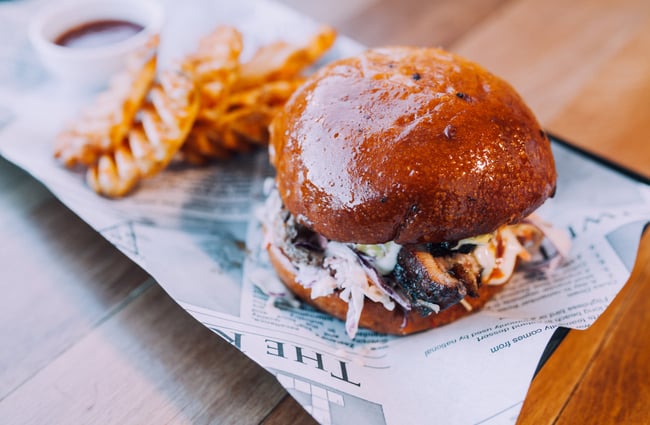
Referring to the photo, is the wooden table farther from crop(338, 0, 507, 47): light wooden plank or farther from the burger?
crop(338, 0, 507, 47): light wooden plank

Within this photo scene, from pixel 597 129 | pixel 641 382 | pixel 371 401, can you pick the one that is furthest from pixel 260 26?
pixel 641 382

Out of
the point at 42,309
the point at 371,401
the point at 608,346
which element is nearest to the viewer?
the point at 371,401

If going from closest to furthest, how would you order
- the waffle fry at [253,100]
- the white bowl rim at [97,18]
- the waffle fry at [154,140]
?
the waffle fry at [154,140]
the waffle fry at [253,100]
the white bowl rim at [97,18]

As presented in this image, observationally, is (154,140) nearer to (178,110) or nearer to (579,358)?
(178,110)

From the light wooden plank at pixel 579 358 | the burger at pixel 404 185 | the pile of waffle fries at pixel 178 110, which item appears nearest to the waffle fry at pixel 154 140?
the pile of waffle fries at pixel 178 110

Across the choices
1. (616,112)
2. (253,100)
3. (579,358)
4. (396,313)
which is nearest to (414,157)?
(396,313)

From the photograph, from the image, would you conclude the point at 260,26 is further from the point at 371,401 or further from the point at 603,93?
the point at 371,401

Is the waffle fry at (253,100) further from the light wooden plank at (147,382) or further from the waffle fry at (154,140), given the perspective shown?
the light wooden plank at (147,382)
